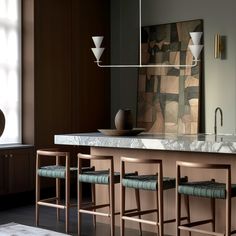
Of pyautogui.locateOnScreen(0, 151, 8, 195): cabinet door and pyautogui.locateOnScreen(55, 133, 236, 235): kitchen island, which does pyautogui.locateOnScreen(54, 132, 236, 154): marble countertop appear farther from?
pyautogui.locateOnScreen(0, 151, 8, 195): cabinet door

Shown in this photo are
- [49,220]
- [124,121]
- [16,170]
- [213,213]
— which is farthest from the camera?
[16,170]

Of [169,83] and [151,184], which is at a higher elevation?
[169,83]

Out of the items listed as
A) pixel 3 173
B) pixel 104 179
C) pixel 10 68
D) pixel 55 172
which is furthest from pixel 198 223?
pixel 10 68

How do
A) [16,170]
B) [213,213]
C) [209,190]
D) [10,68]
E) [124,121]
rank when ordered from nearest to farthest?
[209,190] < [213,213] < [124,121] < [16,170] < [10,68]

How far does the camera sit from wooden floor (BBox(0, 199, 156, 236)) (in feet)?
18.2

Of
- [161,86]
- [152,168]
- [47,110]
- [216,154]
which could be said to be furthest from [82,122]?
[216,154]

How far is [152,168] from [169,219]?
53 centimetres

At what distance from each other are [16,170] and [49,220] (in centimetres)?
127

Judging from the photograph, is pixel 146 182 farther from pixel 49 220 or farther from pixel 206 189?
pixel 49 220

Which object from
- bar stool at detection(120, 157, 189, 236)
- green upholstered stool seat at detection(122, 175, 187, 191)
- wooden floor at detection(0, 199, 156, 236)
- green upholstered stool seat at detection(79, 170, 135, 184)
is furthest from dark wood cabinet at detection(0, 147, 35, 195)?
green upholstered stool seat at detection(122, 175, 187, 191)

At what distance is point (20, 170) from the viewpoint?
7.27 metres

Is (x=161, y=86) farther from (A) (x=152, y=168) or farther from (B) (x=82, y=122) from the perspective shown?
(A) (x=152, y=168)

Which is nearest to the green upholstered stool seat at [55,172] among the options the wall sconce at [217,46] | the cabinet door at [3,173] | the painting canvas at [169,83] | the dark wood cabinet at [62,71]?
the cabinet door at [3,173]

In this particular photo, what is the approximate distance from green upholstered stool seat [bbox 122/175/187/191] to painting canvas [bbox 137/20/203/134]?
267 cm
